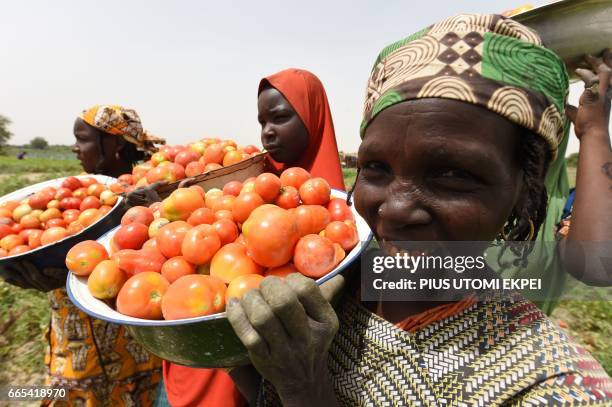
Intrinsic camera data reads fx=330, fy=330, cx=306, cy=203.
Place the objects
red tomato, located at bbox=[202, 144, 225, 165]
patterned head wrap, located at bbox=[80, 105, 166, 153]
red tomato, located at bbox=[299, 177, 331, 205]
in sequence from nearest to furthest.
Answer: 1. red tomato, located at bbox=[299, 177, 331, 205]
2. red tomato, located at bbox=[202, 144, 225, 165]
3. patterned head wrap, located at bbox=[80, 105, 166, 153]

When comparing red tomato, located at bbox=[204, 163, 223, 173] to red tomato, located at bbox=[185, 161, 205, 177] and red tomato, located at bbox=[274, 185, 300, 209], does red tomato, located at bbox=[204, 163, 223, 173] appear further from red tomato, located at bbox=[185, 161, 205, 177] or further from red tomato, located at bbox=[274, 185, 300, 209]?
red tomato, located at bbox=[274, 185, 300, 209]

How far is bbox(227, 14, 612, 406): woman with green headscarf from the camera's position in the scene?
0.82 m

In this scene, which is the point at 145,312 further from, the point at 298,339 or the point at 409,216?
the point at 409,216

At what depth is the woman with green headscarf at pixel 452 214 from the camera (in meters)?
0.82

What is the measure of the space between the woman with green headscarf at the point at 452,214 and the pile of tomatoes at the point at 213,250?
31 cm

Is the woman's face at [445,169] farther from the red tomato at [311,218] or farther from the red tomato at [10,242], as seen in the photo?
the red tomato at [10,242]

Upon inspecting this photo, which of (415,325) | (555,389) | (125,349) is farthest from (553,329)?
(125,349)

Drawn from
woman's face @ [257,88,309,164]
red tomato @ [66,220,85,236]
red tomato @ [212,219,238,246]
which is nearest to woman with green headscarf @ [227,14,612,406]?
red tomato @ [212,219,238,246]

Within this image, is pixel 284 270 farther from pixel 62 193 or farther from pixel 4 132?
pixel 4 132

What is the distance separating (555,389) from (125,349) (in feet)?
8.91

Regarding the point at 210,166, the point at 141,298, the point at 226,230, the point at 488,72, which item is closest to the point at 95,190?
the point at 210,166

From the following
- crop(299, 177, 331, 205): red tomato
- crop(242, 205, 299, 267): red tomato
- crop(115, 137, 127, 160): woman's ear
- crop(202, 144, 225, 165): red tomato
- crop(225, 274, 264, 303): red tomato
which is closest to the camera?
crop(225, 274, 264, 303): red tomato

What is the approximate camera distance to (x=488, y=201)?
0.86 m

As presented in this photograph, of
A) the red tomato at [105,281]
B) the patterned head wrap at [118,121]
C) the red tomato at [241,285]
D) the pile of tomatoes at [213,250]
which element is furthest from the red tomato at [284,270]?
the patterned head wrap at [118,121]
